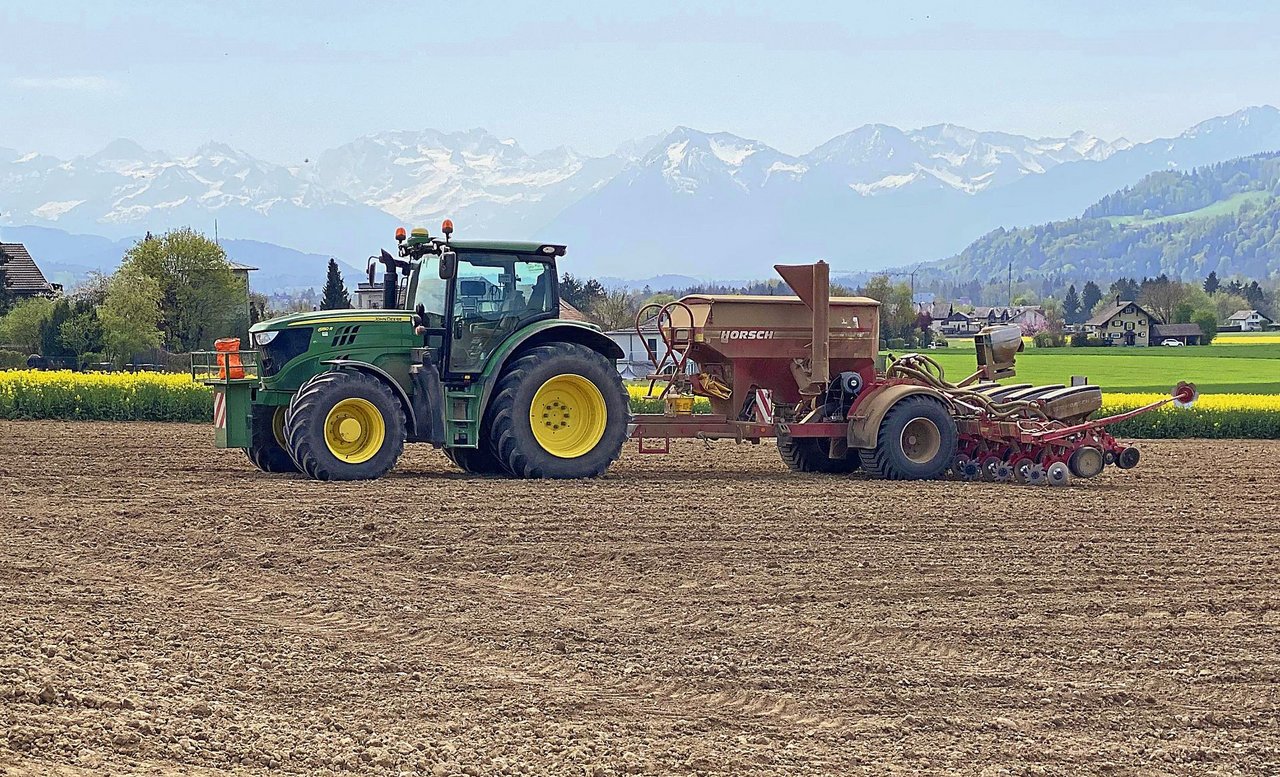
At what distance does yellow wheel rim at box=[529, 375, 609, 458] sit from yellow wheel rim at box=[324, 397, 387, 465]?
1.68m

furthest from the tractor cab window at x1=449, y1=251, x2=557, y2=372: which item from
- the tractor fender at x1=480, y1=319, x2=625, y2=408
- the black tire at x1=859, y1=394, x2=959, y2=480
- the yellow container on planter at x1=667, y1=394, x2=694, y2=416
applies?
the black tire at x1=859, y1=394, x2=959, y2=480

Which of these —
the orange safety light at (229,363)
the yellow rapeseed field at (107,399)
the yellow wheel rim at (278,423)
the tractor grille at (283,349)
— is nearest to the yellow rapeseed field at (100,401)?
the yellow rapeseed field at (107,399)

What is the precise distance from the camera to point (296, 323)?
1526cm

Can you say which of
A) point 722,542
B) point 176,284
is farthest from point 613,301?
point 722,542

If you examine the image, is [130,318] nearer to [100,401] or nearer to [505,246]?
[100,401]

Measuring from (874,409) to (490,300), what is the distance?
14.8ft

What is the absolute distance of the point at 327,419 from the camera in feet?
48.4

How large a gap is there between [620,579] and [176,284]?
57231 millimetres

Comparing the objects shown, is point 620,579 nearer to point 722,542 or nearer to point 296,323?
point 722,542

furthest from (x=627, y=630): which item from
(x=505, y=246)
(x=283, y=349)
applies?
(x=283, y=349)

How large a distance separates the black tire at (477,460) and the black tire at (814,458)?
3487mm

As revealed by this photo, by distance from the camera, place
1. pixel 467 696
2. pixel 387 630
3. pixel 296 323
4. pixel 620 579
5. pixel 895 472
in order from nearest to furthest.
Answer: pixel 467 696, pixel 387 630, pixel 620 579, pixel 296 323, pixel 895 472

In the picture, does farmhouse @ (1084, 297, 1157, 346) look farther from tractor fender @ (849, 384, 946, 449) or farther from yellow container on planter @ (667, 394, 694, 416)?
yellow container on planter @ (667, 394, 694, 416)

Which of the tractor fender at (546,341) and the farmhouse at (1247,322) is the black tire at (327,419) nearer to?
the tractor fender at (546,341)
